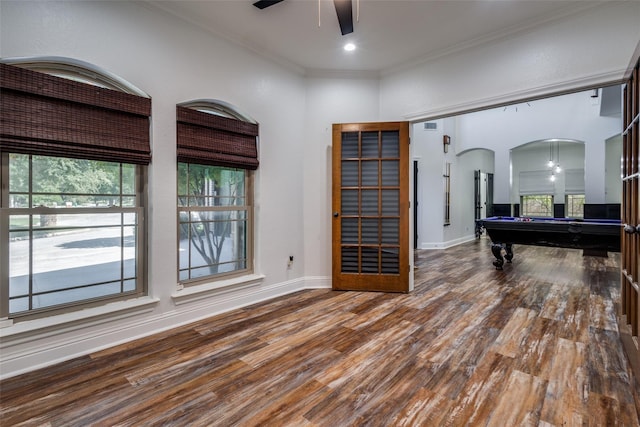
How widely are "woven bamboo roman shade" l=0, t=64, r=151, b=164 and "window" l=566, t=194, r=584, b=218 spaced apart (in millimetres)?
12843

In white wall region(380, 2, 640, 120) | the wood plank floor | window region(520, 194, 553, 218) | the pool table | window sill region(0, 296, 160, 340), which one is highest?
white wall region(380, 2, 640, 120)

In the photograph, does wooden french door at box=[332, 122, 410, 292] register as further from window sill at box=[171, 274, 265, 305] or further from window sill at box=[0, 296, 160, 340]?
window sill at box=[0, 296, 160, 340]

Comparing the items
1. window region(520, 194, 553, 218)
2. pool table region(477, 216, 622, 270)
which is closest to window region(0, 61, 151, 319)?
pool table region(477, 216, 622, 270)

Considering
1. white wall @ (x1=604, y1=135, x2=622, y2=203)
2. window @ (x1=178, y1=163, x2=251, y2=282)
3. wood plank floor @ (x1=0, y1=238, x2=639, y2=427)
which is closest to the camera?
wood plank floor @ (x1=0, y1=238, x2=639, y2=427)

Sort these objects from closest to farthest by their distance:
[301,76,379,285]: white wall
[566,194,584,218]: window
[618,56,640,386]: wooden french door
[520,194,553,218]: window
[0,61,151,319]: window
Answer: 1. [618,56,640,386]: wooden french door
2. [0,61,151,319]: window
3. [301,76,379,285]: white wall
4. [566,194,584,218]: window
5. [520,194,553,218]: window

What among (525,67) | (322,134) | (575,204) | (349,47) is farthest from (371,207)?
(575,204)

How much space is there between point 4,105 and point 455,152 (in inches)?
329

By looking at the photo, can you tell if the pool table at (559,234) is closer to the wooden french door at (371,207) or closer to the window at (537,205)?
the wooden french door at (371,207)

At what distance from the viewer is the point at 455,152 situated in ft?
26.4

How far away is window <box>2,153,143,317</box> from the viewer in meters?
2.06

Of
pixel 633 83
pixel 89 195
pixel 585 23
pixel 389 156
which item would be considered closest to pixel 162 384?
pixel 89 195

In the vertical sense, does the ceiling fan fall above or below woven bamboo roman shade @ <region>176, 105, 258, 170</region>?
above

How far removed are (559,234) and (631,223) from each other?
8.53ft

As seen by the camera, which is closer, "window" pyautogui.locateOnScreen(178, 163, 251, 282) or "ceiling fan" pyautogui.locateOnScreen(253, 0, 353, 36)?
"ceiling fan" pyautogui.locateOnScreen(253, 0, 353, 36)
